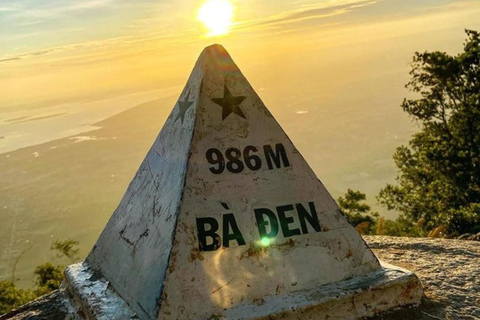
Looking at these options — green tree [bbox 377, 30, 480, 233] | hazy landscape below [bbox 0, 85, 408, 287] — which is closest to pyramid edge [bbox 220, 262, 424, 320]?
green tree [bbox 377, 30, 480, 233]

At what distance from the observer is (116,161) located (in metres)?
129

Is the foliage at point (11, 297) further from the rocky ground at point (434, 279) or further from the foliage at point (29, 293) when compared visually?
the rocky ground at point (434, 279)

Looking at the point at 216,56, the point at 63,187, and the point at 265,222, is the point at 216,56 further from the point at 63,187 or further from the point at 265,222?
the point at 63,187

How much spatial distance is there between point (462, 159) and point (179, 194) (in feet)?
53.2

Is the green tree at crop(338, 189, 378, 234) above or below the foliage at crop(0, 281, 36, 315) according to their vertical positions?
above

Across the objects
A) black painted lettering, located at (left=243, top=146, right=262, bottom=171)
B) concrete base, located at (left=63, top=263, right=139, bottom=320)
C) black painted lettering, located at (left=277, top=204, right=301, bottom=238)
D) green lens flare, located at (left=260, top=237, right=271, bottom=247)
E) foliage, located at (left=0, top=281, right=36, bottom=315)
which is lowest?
foliage, located at (left=0, top=281, right=36, bottom=315)

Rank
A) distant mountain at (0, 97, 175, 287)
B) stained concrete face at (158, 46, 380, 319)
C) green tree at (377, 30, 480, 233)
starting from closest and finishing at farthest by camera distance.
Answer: stained concrete face at (158, 46, 380, 319)
green tree at (377, 30, 480, 233)
distant mountain at (0, 97, 175, 287)

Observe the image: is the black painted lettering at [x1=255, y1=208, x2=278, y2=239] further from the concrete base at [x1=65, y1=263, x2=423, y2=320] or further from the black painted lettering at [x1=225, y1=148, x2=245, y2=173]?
the concrete base at [x1=65, y1=263, x2=423, y2=320]

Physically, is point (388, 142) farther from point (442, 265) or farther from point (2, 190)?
point (442, 265)

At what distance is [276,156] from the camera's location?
403 centimetres

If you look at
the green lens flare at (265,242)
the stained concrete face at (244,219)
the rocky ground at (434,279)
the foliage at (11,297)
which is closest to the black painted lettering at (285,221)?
the stained concrete face at (244,219)

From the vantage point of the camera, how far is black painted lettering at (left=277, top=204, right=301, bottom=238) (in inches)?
152

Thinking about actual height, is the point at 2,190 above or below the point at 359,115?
below

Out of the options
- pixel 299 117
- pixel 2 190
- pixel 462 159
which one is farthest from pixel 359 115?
pixel 462 159
